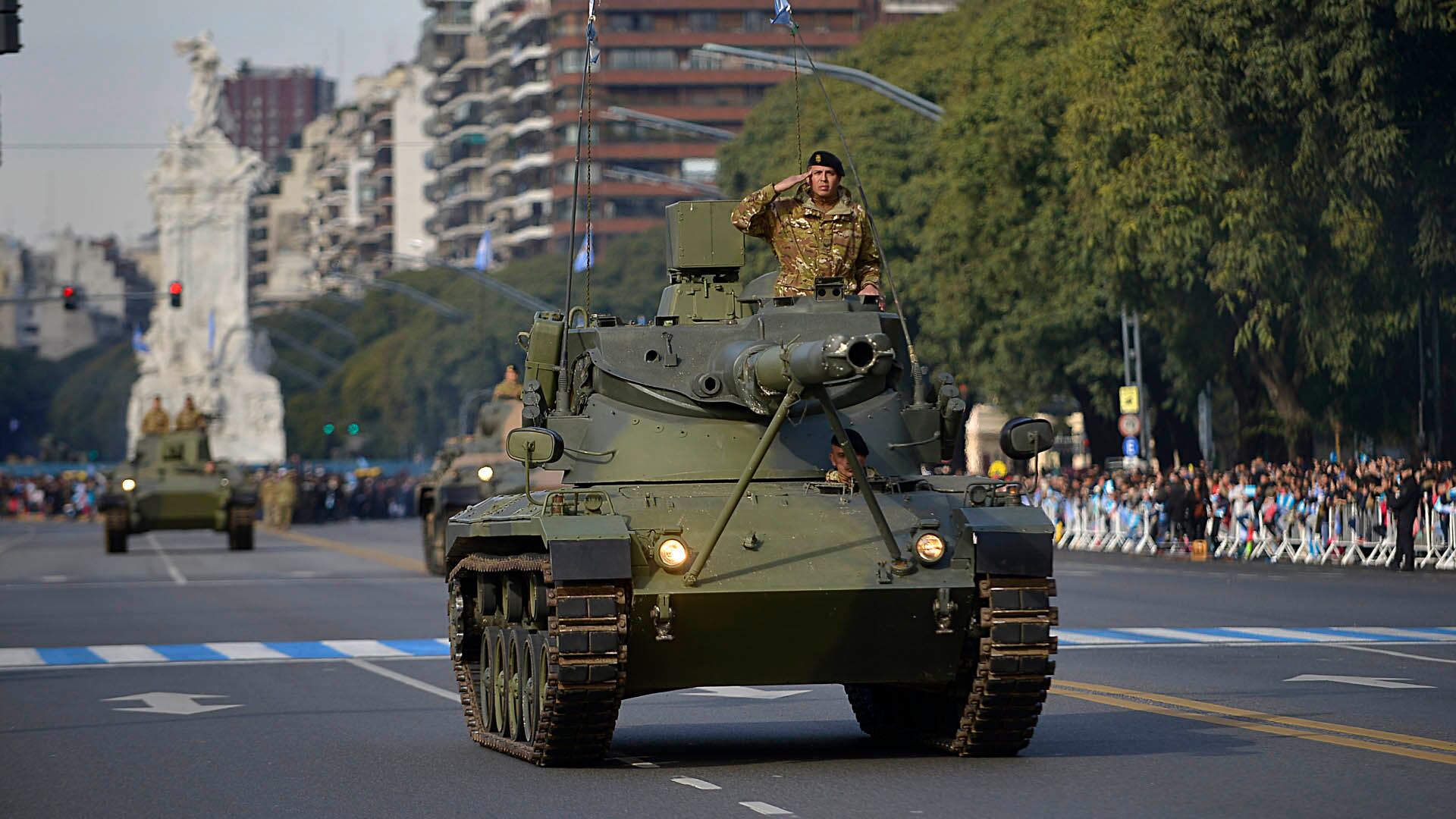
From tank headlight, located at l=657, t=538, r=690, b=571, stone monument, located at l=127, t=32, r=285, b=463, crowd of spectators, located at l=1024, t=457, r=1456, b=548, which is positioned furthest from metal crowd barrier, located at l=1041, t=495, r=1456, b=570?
stone monument, located at l=127, t=32, r=285, b=463

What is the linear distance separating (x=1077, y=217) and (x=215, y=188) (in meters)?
74.5

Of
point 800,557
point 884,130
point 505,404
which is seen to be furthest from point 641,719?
point 884,130

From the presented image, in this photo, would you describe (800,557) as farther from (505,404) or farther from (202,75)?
(202,75)

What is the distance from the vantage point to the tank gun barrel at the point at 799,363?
11.6 meters

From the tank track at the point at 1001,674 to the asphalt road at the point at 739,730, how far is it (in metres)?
0.16

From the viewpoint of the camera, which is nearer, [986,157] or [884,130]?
[986,157]

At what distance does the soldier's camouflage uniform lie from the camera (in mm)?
14688

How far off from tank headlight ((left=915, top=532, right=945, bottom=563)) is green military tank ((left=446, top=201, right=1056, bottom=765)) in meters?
0.01

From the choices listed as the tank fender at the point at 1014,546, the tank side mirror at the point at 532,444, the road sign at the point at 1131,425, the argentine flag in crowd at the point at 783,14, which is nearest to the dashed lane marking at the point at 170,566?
the road sign at the point at 1131,425

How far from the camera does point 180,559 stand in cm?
4984

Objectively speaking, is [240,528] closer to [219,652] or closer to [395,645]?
[395,645]

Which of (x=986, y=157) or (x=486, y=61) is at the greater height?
(x=486, y=61)

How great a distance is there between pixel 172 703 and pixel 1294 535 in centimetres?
2611

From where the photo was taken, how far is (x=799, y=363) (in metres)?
12.3
